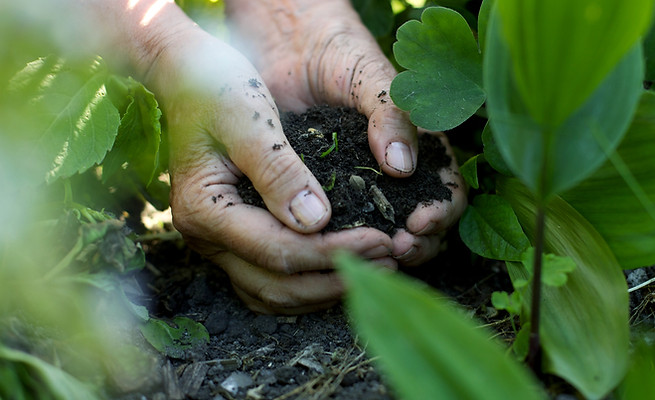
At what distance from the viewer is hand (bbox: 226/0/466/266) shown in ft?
4.09

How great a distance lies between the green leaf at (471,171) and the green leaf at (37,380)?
2.74ft

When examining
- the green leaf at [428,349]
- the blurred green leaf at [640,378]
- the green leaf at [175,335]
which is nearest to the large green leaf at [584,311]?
the blurred green leaf at [640,378]

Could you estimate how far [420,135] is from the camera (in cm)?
143

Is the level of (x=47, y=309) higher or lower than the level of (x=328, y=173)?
higher

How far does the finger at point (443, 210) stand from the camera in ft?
4.00

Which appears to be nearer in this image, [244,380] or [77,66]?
[244,380]

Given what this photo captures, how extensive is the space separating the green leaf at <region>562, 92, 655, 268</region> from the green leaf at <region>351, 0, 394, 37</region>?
93cm

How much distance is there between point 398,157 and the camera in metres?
1.24

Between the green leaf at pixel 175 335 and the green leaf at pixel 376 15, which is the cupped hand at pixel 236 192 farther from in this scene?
the green leaf at pixel 376 15

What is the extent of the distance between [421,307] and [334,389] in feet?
1.26

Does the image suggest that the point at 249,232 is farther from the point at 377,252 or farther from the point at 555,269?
the point at 555,269

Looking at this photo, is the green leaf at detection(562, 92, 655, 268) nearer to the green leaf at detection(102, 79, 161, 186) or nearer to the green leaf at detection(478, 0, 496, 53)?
the green leaf at detection(478, 0, 496, 53)

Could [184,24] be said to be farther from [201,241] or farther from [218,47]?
[201,241]

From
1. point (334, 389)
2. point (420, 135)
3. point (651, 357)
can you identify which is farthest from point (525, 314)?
point (420, 135)
